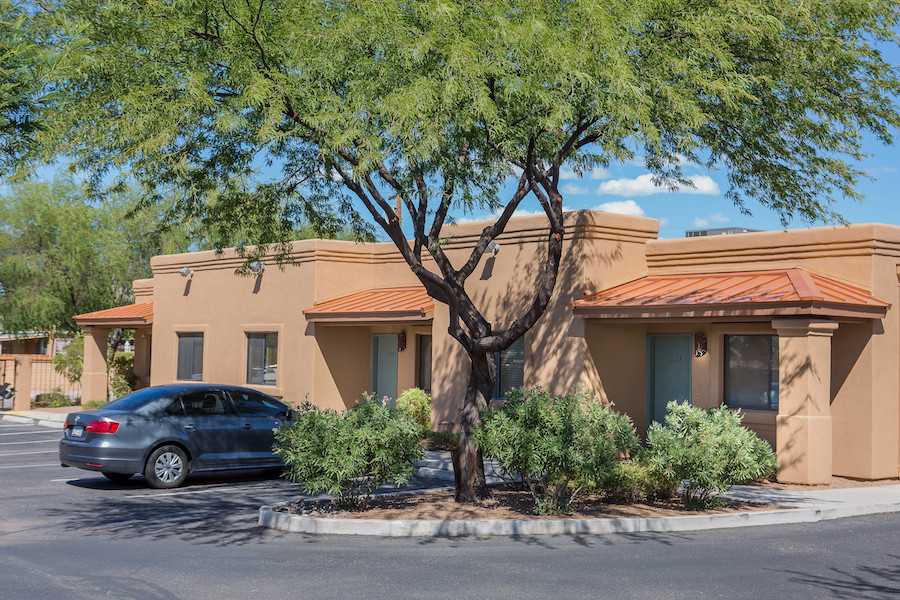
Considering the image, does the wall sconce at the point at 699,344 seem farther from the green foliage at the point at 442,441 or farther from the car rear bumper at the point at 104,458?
the car rear bumper at the point at 104,458

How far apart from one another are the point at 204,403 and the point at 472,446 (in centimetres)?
485

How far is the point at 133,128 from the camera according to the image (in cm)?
1124

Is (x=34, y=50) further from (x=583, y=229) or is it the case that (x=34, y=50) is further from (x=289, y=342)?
(x=289, y=342)

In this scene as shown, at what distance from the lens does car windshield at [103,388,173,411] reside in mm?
14225

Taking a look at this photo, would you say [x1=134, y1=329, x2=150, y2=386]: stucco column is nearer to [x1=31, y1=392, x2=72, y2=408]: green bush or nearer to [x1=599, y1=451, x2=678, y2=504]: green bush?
[x1=31, y1=392, x2=72, y2=408]: green bush

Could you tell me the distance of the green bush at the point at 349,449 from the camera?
36.0 ft

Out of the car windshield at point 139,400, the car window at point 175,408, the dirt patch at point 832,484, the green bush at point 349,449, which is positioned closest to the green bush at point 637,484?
the green bush at point 349,449

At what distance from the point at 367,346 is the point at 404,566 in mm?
14732

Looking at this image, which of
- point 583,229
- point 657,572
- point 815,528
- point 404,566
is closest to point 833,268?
point 583,229

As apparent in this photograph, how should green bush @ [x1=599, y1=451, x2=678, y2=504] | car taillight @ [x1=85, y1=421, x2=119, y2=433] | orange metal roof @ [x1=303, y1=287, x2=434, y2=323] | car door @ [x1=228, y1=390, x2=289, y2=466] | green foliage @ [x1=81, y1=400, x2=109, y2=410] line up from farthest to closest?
green foliage @ [x1=81, y1=400, x2=109, y2=410]
orange metal roof @ [x1=303, y1=287, x2=434, y2=323]
car door @ [x1=228, y1=390, x2=289, y2=466]
car taillight @ [x1=85, y1=421, x2=119, y2=433]
green bush @ [x1=599, y1=451, x2=678, y2=504]

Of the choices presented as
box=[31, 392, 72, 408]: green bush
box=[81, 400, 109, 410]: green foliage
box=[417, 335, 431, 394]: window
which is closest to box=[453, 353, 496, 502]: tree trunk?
box=[417, 335, 431, 394]: window

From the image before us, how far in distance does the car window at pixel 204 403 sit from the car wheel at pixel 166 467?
0.67m

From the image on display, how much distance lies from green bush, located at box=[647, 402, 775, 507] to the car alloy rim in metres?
7.03

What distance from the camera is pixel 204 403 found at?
14.7m
